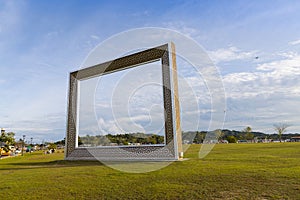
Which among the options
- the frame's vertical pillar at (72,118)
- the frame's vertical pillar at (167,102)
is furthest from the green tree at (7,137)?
the frame's vertical pillar at (167,102)

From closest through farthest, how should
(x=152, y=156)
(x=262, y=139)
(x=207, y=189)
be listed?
(x=207, y=189) < (x=152, y=156) < (x=262, y=139)

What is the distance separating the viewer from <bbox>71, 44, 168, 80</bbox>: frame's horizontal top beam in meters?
10.9

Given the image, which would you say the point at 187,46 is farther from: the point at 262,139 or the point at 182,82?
the point at 262,139

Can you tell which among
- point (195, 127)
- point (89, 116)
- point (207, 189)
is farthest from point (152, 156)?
point (207, 189)

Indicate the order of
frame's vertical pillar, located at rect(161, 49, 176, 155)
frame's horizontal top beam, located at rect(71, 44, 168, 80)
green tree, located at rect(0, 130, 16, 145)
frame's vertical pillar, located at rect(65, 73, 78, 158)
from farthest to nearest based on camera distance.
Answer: green tree, located at rect(0, 130, 16, 145) → frame's vertical pillar, located at rect(65, 73, 78, 158) → frame's horizontal top beam, located at rect(71, 44, 168, 80) → frame's vertical pillar, located at rect(161, 49, 176, 155)

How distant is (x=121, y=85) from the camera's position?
10734 mm

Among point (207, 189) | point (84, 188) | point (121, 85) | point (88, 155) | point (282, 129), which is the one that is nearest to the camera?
point (207, 189)

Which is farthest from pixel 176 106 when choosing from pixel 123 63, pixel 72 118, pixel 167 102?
pixel 72 118

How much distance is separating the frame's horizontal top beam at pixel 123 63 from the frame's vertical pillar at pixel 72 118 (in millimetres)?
508

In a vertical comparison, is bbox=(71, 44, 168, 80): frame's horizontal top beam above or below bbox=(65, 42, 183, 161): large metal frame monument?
above

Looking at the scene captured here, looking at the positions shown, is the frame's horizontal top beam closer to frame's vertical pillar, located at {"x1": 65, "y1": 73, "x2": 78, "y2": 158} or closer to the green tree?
frame's vertical pillar, located at {"x1": 65, "y1": 73, "x2": 78, "y2": 158}

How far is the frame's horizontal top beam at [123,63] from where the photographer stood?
1092 centimetres

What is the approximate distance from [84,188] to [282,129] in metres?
45.5

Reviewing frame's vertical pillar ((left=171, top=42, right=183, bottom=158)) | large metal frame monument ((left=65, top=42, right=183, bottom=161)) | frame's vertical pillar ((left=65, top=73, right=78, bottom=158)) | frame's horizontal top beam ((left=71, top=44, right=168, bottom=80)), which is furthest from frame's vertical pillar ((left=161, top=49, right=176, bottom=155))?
frame's vertical pillar ((left=65, top=73, right=78, bottom=158))
